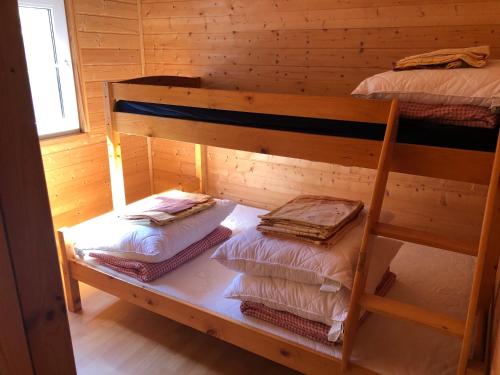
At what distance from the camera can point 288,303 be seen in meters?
1.63

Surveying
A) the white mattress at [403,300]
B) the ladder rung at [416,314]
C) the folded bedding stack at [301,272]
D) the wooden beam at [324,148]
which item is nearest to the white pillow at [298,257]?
the folded bedding stack at [301,272]

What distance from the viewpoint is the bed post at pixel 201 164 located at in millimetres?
3428

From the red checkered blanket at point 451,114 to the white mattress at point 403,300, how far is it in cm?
83

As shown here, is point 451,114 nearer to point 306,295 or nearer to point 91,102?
point 306,295

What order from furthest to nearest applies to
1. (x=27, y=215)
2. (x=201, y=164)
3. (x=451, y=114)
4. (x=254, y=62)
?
1. (x=201, y=164)
2. (x=254, y=62)
3. (x=451, y=114)
4. (x=27, y=215)

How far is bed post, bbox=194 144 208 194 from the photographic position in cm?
343

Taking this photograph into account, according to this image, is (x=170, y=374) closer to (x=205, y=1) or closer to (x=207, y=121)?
(x=207, y=121)

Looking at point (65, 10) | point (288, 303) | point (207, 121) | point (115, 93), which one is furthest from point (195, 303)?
point (65, 10)

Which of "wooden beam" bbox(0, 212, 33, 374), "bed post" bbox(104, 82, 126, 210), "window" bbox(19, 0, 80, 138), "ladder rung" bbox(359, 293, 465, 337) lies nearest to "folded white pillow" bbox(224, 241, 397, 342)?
"ladder rung" bbox(359, 293, 465, 337)

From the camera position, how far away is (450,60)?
1.60m

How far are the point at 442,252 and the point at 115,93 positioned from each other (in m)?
2.10

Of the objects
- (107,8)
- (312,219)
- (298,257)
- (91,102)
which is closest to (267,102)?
(312,219)

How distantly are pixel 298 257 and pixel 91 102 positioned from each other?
2.26 meters

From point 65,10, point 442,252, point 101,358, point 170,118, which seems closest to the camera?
point 101,358
